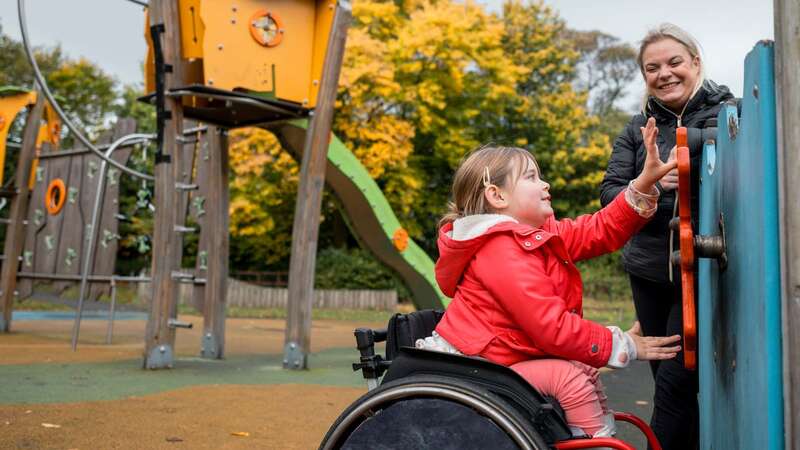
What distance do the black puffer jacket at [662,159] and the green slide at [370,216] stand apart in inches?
186

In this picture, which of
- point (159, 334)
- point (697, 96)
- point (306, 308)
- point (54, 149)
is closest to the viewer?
point (697, 96)

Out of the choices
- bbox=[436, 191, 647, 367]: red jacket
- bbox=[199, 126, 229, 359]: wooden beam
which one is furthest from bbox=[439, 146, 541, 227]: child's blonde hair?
bbox=[199, 126, 229, 359]: wooden beam

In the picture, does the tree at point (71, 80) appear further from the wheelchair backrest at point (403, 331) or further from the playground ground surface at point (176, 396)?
the wheelchair backrest at point (403, 331)

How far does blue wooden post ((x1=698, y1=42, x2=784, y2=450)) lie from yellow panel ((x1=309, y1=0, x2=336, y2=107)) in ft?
16.5

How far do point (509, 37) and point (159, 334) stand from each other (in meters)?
21.8

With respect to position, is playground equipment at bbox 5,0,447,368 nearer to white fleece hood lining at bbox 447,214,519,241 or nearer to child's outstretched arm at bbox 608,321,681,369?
white fleece hood lining at bbox 447,214,519,241

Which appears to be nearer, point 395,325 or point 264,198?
point 395,325

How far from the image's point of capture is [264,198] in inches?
806

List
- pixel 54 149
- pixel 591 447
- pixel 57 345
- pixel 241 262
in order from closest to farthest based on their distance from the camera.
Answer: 1. pixel 591 447
2. pixel 57 345
3. pixel 54 149
4. pixel 241 262

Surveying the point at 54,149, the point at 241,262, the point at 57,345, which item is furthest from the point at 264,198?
the point at 57,345

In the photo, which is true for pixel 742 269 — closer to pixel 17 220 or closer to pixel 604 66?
pixel 17 220

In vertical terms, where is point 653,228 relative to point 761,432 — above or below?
above

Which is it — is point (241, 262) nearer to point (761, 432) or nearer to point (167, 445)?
point (167, 445)

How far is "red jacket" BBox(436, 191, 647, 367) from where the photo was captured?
Answer: 1856 mm
